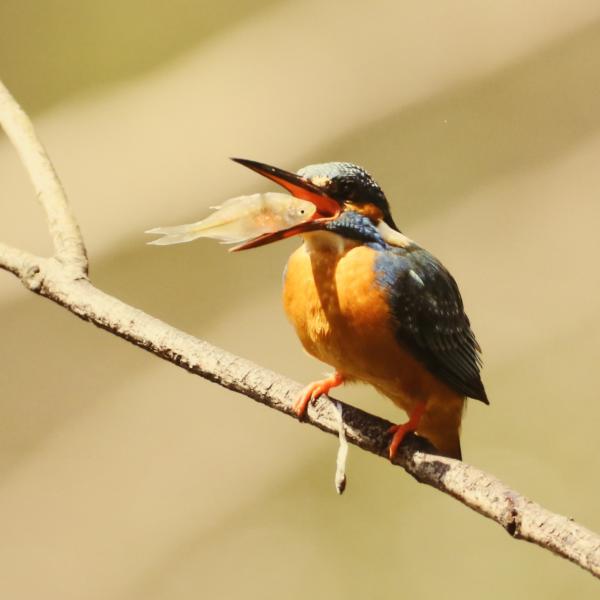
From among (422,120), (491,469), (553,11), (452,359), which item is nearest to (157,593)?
(491,469)

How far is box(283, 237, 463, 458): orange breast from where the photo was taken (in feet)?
6.98

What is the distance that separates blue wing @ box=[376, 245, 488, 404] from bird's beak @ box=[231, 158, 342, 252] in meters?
0.15

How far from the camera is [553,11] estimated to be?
432 centimetres

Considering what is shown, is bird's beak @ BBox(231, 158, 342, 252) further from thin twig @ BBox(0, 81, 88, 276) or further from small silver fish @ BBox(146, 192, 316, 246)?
thin twig @ BBox(0, 81, 88, 276)

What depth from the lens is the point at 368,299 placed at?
213 centimetres

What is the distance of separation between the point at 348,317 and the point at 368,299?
0.17ft

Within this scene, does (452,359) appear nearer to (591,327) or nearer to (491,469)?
(491,469)

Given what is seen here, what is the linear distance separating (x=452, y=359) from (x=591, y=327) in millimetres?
3513

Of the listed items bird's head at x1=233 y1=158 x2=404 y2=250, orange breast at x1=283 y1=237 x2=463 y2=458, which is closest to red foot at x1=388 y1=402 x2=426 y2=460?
orange breast at x1=283 y1=237 x2=463 y2=458

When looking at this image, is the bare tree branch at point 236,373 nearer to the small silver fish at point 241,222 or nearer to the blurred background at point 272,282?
the small silver fish at point 241,222

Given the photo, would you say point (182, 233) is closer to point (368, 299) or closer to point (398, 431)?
point (368, 299)

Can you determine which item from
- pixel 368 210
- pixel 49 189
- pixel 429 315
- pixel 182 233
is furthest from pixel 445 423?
pixel 49 189

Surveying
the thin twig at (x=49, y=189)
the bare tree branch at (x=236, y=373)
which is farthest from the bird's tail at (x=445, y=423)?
the thin twig at (x=49, y=189)

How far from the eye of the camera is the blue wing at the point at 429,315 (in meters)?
2.17
